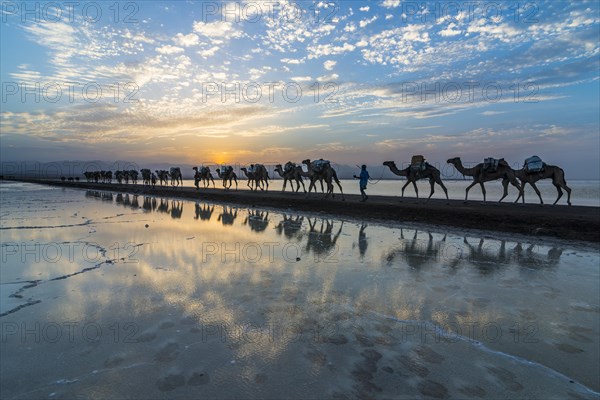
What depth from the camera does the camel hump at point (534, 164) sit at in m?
18.0

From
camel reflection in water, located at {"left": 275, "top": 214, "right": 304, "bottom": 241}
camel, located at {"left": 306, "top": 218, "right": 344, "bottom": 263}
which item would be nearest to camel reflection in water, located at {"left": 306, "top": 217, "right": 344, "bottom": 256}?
camel, located at {"left": 306, "top": 218, "right": 344, "bottom": 263}

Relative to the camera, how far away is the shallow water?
10.3ft

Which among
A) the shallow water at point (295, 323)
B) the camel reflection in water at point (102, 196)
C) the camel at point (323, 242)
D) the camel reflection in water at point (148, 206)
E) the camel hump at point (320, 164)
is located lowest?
the shallow water at point (295, 323)

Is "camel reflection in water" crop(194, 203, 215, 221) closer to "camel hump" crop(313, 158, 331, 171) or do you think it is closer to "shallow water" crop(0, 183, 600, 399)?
"shallow water" crop(0, 183, 600, 399)

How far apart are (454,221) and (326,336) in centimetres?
1215

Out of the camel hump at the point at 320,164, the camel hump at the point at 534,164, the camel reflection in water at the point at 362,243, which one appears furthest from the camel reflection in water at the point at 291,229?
the camel hump at the point at 534,164

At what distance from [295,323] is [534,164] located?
63.1 feet

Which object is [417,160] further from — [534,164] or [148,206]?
[148,206]

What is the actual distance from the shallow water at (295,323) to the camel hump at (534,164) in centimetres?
1083

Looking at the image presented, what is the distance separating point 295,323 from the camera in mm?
4488

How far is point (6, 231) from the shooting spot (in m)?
11.5

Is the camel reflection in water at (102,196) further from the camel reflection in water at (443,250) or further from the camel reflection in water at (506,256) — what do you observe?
the camel reflection in water at (506,256)

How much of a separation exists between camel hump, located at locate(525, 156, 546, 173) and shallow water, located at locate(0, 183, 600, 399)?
10.8 metres

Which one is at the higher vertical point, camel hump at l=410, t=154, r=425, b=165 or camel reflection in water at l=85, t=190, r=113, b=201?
camel hump at l=410, t=154, r=425, b=165
